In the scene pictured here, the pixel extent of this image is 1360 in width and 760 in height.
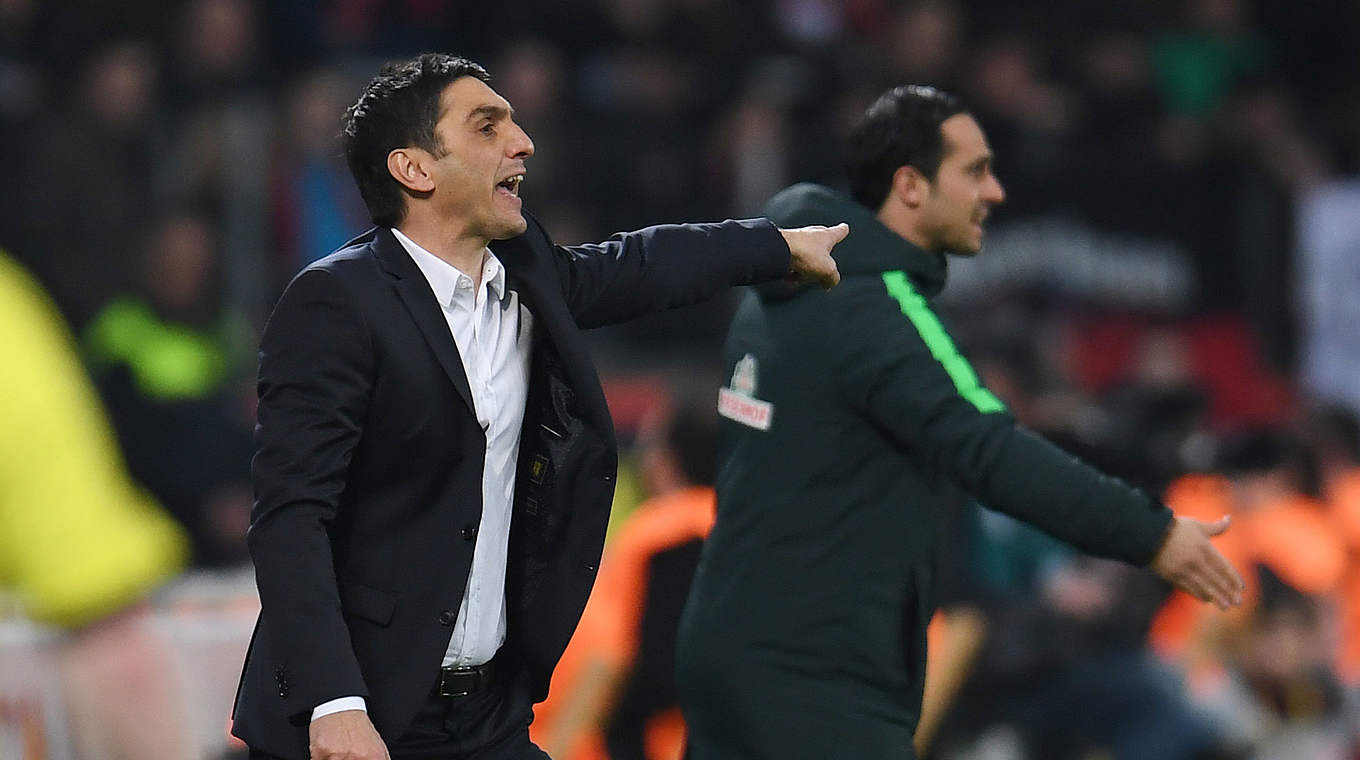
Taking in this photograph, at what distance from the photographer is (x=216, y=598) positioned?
5.60 metres

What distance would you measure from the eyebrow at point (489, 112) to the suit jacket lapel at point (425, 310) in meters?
0.25

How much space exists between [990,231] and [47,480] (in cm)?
702

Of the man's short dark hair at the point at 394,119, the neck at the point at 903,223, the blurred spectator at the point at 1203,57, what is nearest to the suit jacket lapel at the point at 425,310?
the man's short dark hair at the point at 394,119

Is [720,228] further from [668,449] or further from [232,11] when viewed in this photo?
[232,11]

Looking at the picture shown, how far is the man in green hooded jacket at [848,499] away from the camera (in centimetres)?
390

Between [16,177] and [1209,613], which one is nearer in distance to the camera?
[1209,613]

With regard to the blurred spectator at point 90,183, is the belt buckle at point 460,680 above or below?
above

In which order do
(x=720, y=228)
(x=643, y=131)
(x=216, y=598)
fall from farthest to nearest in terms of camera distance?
(x=643, y=131) < (x=216, y=598) < (x=720, y=228)

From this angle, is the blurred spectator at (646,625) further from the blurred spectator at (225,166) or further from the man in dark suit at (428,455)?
the blurred spectator at (225,166)

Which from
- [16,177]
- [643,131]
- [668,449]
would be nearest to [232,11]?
[16,177]

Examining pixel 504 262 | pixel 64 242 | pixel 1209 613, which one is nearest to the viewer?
pixel 504 262

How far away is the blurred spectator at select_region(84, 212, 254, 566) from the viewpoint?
785cm

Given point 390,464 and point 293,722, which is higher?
point 390,464

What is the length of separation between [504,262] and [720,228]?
0.46m
